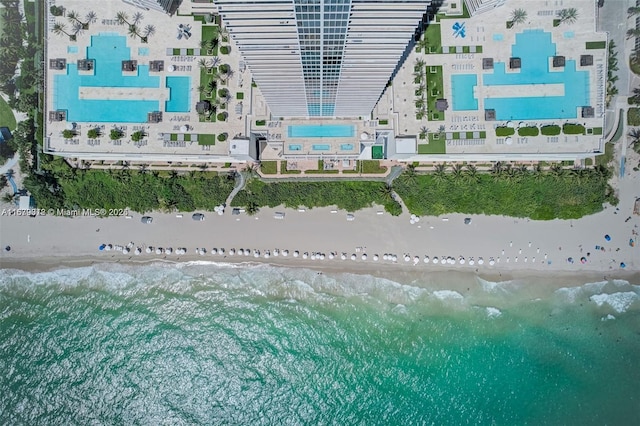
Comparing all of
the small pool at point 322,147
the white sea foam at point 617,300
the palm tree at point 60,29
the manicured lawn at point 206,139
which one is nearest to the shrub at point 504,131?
the small pool at point 322,147

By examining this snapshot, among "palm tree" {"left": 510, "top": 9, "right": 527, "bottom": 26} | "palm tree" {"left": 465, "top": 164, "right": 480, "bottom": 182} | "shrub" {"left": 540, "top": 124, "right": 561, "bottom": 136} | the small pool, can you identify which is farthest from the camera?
"palm tree" {"left": 465, "top": 164, "right": 480, "bottom": 182}

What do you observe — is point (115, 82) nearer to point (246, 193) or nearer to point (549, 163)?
point (246, 193)

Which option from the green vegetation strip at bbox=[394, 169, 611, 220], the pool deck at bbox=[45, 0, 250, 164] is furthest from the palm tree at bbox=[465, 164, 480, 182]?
the pool deck at bbox=[45, 0, 250, 164]

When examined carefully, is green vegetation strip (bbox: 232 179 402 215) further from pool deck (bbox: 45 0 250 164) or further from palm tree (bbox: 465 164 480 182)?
palm tree (bbox: 465 164 480 182)

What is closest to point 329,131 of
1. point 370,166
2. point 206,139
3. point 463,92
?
point 370,166

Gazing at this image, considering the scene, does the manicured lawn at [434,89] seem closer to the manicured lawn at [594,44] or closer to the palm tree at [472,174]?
the palm tree at [472,174]

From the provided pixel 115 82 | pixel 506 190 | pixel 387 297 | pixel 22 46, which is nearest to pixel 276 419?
pixel 387 297
